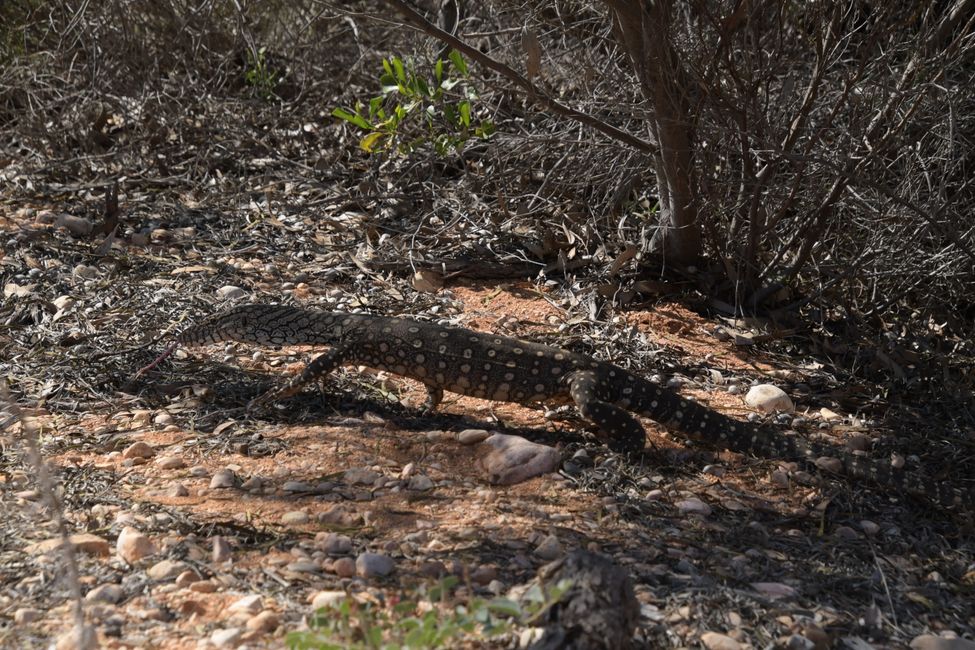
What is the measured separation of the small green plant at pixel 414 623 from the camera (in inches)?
124

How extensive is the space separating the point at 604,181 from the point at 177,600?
238 inches

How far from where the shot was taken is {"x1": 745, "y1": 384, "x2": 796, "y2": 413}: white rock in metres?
7.10

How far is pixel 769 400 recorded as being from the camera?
7109 millimetres

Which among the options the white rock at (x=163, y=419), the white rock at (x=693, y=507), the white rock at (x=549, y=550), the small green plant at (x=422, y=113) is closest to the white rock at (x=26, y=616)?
the white rock at (x=549, y=550)

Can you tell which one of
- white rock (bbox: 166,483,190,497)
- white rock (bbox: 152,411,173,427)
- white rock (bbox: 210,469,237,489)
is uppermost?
white rock (bbox: 210,469,237,489)

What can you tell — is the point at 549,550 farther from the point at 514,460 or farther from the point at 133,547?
the point at 133,547

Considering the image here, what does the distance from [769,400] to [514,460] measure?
2365mm

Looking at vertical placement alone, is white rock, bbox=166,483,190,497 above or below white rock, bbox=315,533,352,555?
below

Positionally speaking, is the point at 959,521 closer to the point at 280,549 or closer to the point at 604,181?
the point at 280,549

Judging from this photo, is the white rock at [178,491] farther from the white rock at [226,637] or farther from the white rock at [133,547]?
the white rock at [226,637]

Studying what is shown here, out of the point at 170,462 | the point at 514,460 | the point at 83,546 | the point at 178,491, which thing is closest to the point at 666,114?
the point at 514,460

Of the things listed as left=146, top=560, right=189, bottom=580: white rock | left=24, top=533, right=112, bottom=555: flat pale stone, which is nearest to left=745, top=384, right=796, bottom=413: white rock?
left=146, top=560, right=189, bottom=580: white rock

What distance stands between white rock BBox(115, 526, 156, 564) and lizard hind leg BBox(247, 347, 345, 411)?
196 centimetres

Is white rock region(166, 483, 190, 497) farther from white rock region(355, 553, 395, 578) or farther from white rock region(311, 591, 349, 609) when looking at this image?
white rock region(311, 591, 349, 609)
